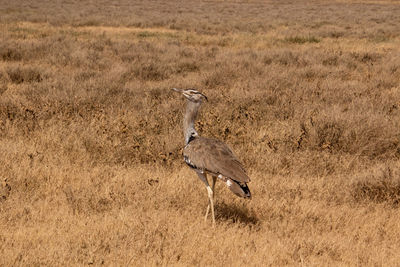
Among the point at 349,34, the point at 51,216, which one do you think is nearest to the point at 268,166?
the point at 51,216

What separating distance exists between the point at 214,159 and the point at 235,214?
0.93 m

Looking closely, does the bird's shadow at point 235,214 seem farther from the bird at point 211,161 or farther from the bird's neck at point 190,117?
the bird's neck at point 190,117

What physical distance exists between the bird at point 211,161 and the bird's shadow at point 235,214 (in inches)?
11.7

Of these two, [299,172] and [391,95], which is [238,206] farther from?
[391,95]

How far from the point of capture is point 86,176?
541cm

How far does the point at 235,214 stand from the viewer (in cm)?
476

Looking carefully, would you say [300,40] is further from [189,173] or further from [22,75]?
[189,173]

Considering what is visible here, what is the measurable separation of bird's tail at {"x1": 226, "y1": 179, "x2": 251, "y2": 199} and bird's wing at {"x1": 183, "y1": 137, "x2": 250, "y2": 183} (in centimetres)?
4

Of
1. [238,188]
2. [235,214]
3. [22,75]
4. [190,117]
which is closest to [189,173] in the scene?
[235,214]

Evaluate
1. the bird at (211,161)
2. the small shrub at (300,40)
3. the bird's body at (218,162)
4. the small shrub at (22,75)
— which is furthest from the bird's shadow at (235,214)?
the small shrub at (300,40)

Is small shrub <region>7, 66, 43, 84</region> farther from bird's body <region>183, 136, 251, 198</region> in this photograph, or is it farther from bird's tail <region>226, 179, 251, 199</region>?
bird's tail <region>226, 179, 251, 199</region>

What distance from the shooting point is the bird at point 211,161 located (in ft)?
12.8

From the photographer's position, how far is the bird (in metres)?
3.89

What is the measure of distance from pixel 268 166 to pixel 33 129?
3.79m
